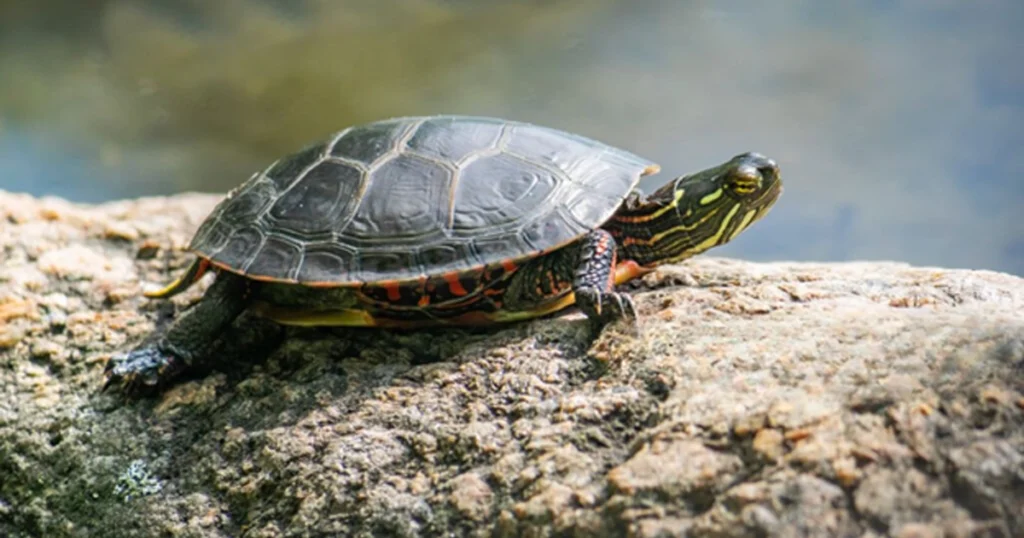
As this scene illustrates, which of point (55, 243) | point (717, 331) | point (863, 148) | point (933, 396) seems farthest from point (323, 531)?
point (863, 148)

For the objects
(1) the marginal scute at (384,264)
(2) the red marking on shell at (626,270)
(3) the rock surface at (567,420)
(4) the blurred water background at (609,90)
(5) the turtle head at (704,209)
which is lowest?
(3) the rock surface at (567,420)

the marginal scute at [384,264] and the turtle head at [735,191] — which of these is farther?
the turtle head at [735,191]

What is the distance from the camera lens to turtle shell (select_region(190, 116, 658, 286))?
2.04 m

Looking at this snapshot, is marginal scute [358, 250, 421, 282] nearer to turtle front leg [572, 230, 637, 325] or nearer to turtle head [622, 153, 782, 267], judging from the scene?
turtle front leg [572, 230, 637, 325]

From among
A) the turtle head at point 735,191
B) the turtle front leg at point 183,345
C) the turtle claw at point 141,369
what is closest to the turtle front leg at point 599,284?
the turtle head at point 735,191

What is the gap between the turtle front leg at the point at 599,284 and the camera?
6.28ft

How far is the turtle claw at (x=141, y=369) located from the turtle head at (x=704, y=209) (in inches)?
58.1

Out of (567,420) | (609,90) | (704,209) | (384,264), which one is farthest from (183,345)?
(609,90)

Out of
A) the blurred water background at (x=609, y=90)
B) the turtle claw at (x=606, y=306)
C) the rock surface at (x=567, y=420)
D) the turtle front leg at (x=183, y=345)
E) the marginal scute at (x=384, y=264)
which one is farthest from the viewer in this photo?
the blurred water background at (x=609, y=90)

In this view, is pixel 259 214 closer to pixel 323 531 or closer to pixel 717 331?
pixel 323 531

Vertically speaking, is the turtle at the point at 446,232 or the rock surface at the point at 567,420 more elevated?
the turtle at the point at 446,232

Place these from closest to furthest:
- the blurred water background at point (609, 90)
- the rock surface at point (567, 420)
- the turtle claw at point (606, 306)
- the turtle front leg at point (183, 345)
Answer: the rock surface at point (567, 420)
the turtle claw at point (606, 306)
the turtle front leg at point (183, 345)
the blurred water background at point (609, 90)

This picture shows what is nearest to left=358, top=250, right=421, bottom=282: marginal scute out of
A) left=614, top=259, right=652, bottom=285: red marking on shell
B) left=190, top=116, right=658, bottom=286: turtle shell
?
left=190, top=116, right=658, bottom=286: turtle shell

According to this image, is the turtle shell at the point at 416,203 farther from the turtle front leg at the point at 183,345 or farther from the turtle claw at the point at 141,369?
the turtle claw at the point at 141,369
